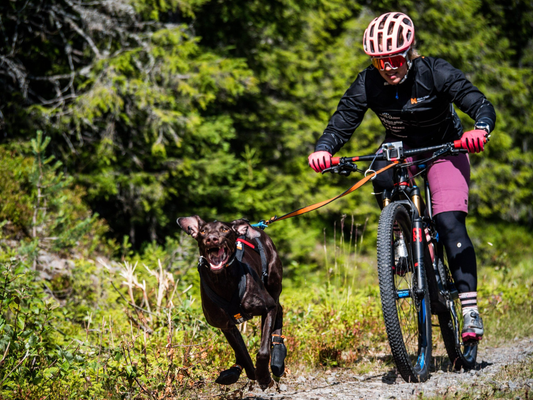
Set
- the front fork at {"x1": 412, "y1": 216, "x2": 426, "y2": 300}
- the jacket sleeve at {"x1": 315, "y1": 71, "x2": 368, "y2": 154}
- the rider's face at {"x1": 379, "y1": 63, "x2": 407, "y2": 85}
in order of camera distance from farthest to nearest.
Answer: the jacket sleeve at {"x1": 315, "y1": 71, "x2": 368, "y2": 154} → the rider's face at {"x1": 379, "y1": 63, "x2": 407, "y2": 85} → the front fork at {"x1": 412, "y1": 216, "x2": 426, "y2": 300}

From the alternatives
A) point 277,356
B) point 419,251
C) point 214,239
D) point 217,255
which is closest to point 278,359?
point 277,356

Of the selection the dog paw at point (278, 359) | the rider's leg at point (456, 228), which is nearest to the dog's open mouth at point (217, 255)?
the dog paw at point (278, 359)

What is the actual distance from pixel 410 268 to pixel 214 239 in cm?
143

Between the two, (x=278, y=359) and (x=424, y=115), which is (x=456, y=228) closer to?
(x=424, y=115)

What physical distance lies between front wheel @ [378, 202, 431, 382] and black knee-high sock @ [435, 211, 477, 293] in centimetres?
29

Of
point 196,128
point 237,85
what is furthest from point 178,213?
point 237,85

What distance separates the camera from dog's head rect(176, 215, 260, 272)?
374 centimetres

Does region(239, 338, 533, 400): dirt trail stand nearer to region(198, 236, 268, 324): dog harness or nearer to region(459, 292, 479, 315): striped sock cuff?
region(459, 292, 479, 315): striped sock cuff

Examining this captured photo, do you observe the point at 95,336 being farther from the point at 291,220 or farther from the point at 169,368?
the point at 291,220

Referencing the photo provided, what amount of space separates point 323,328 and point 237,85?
19.4 ft

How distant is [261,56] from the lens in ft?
40.6

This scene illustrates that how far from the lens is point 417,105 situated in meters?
4.07

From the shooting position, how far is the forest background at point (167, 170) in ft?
15.4

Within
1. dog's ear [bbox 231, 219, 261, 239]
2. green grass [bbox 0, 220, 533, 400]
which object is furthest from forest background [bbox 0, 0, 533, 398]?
dog's ear [bbox 231, 219, 261, 239]
